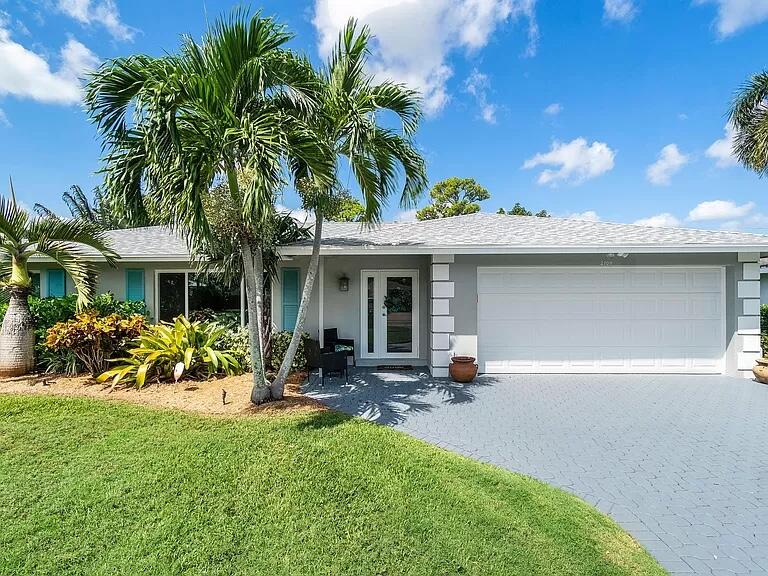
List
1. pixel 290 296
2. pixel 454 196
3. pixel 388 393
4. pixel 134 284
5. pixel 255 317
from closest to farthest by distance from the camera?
pixel 255 317 < pixel 388 393 < pixel 290 296 < pixel 134 284 < pixel 454 196

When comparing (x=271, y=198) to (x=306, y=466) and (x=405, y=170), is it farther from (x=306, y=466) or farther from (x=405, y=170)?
(x=306, y=466)

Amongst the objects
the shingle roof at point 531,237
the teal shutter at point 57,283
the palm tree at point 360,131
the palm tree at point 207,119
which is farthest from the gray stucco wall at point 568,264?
the teal shutter at point 57,283

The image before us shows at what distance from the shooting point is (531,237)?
942 centimetres

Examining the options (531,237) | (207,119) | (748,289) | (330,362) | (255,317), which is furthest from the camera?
(531,237)

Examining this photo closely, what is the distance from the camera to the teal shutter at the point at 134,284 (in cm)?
1005

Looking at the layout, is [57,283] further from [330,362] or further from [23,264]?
[330,362]

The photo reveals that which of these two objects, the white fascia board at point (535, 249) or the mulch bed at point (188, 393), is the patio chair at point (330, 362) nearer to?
the mulch bed at point (188, 393)

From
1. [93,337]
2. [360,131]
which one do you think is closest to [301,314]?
[360,131]

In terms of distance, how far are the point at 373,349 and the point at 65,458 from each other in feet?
22.4

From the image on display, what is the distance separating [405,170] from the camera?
259 inches

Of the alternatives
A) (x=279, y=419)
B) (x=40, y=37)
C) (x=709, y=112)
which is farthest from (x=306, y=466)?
(x=709, y=112)

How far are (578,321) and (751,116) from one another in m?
12.5

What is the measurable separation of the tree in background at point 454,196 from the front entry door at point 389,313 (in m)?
23.3

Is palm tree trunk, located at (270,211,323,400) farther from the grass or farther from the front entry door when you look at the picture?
the front entry door
